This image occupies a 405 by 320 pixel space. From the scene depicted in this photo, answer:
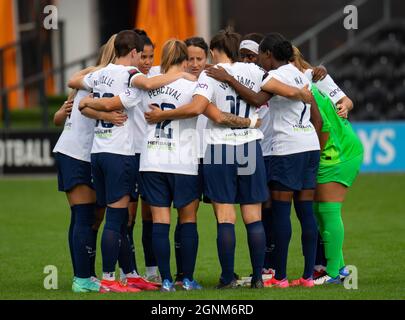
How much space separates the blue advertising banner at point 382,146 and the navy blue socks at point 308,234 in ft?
35.1

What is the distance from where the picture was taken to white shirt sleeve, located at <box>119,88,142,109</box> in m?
8.71

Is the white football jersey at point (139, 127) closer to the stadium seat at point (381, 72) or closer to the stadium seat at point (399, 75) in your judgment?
the stadium seat at point (381, 72)

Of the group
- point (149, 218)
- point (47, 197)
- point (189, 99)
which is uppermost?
point (189, 99)

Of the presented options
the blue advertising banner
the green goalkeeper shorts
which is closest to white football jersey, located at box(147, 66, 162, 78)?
the green goalkeeper shorts

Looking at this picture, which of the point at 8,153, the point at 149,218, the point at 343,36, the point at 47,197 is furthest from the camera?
the point at 343,36

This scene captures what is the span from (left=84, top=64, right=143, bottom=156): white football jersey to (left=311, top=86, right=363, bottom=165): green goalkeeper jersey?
5.08 ft

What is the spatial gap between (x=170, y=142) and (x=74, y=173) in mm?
853

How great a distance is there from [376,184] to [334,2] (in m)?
5.83

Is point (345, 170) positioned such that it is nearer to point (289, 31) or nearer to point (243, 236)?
point (243, 236)

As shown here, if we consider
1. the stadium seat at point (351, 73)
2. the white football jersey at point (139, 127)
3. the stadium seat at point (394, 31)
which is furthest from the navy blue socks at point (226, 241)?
the stadium seat at point (394, 31)

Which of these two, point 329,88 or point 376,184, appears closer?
point 329,88

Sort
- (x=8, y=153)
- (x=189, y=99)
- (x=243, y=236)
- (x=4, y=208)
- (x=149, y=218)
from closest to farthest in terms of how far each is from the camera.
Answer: (x=189, y=99), (x=149, y=218), (x=243, y=236), (x=4, y=208), (x=8, y=153)

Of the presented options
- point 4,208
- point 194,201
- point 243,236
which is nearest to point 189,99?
point 194,201

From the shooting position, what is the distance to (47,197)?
56.5 feet
